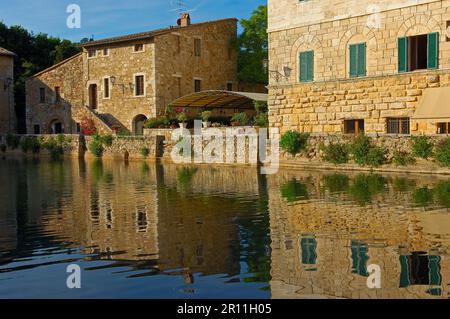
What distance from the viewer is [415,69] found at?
72.8 feet

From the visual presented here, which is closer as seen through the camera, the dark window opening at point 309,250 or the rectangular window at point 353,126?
the dark window opening at point 309,250

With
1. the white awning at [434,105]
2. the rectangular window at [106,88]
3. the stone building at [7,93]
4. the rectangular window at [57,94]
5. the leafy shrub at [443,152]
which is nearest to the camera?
the leafy shrub at [443,152]

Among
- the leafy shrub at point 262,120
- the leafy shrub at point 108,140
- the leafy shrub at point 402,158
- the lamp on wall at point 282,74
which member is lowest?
the leafy shrub at point 402,158

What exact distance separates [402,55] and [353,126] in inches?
138

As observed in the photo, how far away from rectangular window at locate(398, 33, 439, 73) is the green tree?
1855 cm

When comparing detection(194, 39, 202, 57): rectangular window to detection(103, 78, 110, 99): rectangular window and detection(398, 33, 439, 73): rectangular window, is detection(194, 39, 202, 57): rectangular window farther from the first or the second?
detection(398, 33, 439, 73): rectangular window

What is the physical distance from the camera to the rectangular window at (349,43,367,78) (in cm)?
2317

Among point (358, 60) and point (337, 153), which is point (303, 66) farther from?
point (337, 153)

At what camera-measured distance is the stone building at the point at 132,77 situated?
3728 centimetres

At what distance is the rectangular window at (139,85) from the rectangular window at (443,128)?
2078cm

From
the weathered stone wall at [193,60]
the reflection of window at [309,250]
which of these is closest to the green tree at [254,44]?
the weathered stone wall at [193,60]

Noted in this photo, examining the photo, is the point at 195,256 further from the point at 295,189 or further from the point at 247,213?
the point at 295,189

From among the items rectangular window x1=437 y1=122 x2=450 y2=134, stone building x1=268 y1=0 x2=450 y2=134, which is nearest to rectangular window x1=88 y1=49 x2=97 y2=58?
stone building x1=268 y1=0 x2=450 y2=134

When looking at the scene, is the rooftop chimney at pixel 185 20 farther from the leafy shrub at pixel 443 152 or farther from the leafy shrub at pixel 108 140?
the leafy shrub at pixel 443 152
